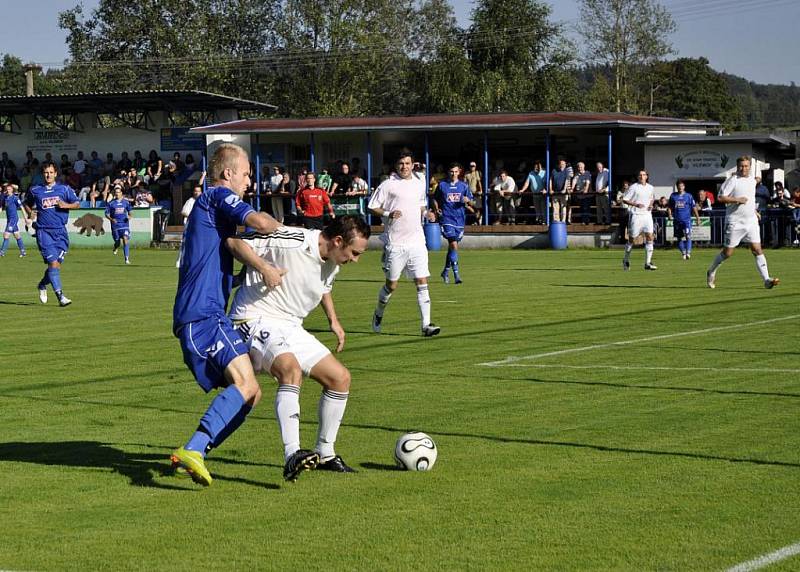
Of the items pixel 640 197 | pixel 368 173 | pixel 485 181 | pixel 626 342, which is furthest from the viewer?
pixel 368 173

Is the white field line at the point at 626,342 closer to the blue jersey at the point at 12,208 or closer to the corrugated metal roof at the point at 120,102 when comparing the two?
the blue jersey at the point at 12,208

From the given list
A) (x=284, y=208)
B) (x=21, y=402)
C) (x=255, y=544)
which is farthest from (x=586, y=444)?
(x=284, y=208)

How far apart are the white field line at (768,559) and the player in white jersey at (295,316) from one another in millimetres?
2683

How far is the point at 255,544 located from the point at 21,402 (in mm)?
5202

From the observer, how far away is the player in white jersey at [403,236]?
1512 cm

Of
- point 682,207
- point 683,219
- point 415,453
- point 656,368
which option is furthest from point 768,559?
point 682,207

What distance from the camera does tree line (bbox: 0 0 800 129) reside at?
7650 cm

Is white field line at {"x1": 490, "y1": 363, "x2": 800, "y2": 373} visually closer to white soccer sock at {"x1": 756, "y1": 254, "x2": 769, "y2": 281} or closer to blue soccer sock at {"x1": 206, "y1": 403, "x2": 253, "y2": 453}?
blue soccer sock at {"x1": 206, "y1": 403, "x2": 253, "y2": 453}

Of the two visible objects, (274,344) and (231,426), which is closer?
(231,426)

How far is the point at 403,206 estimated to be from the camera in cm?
1591

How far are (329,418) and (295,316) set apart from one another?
0.64m

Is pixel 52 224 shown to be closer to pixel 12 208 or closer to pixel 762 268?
pixel 762 268

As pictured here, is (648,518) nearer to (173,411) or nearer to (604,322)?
(173,411)

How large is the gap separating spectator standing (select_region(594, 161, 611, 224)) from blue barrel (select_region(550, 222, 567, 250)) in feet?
5.12
